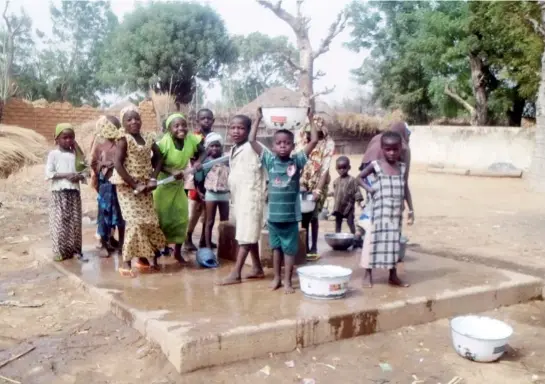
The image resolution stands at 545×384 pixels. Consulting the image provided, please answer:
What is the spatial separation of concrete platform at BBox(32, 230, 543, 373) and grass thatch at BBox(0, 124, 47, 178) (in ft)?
5.94

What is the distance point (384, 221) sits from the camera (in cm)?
457

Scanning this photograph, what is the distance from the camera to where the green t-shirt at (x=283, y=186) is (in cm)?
439

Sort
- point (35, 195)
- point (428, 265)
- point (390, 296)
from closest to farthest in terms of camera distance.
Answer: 1. point (390, 296)
2. point (428, 265)
3. point (35, 195)

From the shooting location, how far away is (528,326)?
4434mm

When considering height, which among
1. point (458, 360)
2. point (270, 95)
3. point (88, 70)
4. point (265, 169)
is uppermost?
point (88, 70)

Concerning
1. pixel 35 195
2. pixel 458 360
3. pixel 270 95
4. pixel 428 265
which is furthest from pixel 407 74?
pixel 458 360

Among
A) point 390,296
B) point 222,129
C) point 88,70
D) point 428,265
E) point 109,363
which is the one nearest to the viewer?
point 109,363

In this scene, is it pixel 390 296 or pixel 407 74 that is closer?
pixel 390 296

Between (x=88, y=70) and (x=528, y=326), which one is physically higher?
(x=88, y=70)

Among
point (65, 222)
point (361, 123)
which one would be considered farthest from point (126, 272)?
point (361, 123)

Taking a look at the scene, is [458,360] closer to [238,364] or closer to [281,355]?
[281,355]

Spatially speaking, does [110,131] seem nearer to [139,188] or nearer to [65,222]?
[139,188]

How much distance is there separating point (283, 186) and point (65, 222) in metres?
2.39

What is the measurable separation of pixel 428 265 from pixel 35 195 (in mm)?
9372
